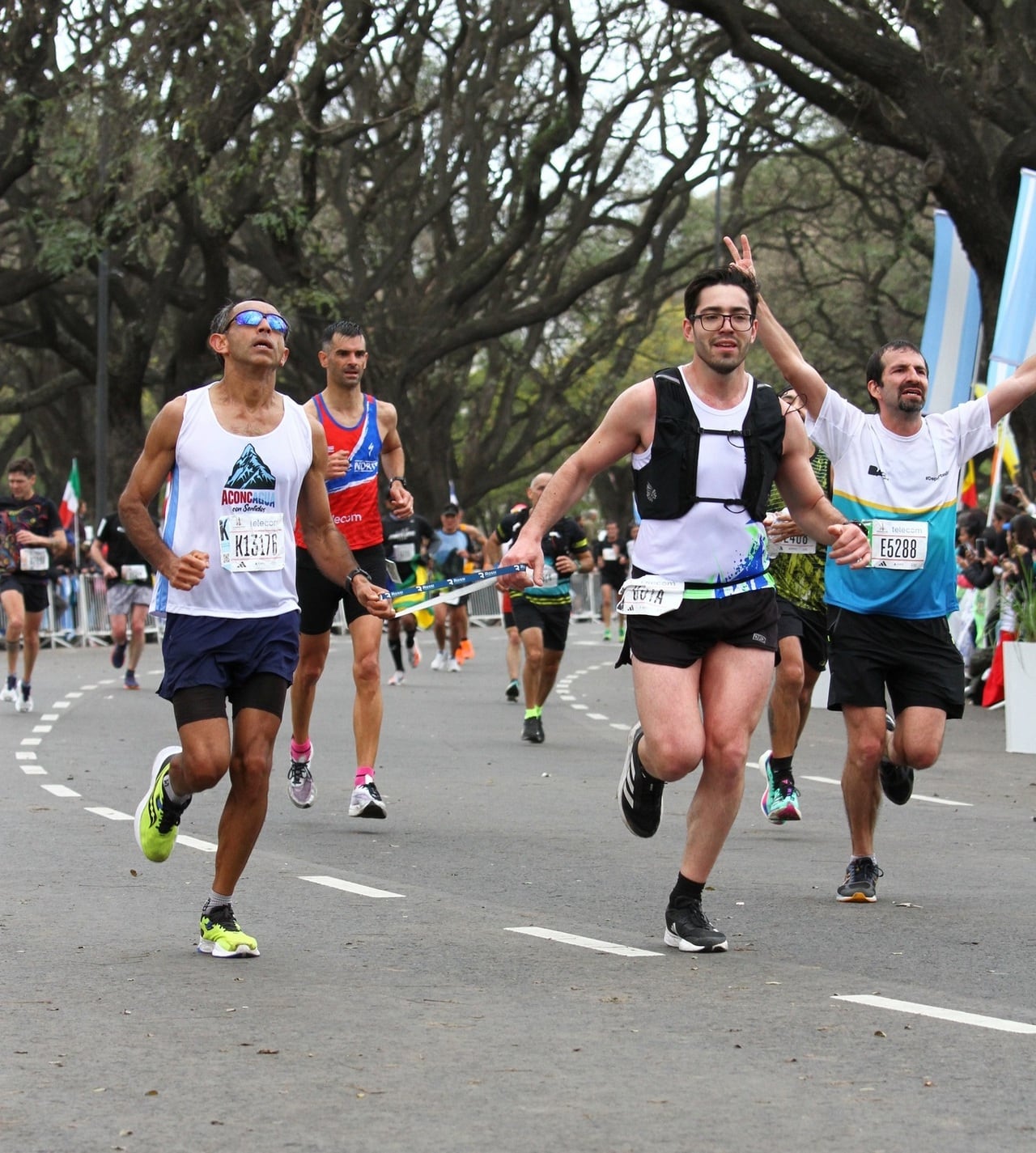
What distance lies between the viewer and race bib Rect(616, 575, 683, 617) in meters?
7.00

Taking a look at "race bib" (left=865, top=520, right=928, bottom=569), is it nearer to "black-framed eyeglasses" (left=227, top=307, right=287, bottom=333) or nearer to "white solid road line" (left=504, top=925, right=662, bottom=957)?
"white solid road line" (left=504, top=925, right=662, bottom=957)

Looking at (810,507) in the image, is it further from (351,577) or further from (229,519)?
(229,519)

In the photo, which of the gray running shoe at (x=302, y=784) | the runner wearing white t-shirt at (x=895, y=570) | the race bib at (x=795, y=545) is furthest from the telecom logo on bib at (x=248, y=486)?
the race bib at (x=795, y=545)

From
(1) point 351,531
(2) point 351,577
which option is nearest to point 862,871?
(2) point 351,577

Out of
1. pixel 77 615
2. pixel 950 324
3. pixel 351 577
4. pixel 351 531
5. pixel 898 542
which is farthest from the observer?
pixel 77 615

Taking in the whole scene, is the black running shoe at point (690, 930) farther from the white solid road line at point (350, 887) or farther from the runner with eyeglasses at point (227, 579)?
the white solid road line at point (350, 887)

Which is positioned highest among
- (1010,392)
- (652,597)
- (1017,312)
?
(1017,312)

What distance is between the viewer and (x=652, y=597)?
7.02m

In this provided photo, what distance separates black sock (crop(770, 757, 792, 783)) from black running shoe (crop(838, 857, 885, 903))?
8.10 feet

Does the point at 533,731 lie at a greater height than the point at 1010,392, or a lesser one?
lesser

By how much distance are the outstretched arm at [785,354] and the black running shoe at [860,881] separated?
1.69 m

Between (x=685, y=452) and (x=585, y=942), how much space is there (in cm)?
163

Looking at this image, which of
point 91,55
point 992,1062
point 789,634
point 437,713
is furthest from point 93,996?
point 91,55

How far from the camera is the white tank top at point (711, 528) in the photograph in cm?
701
